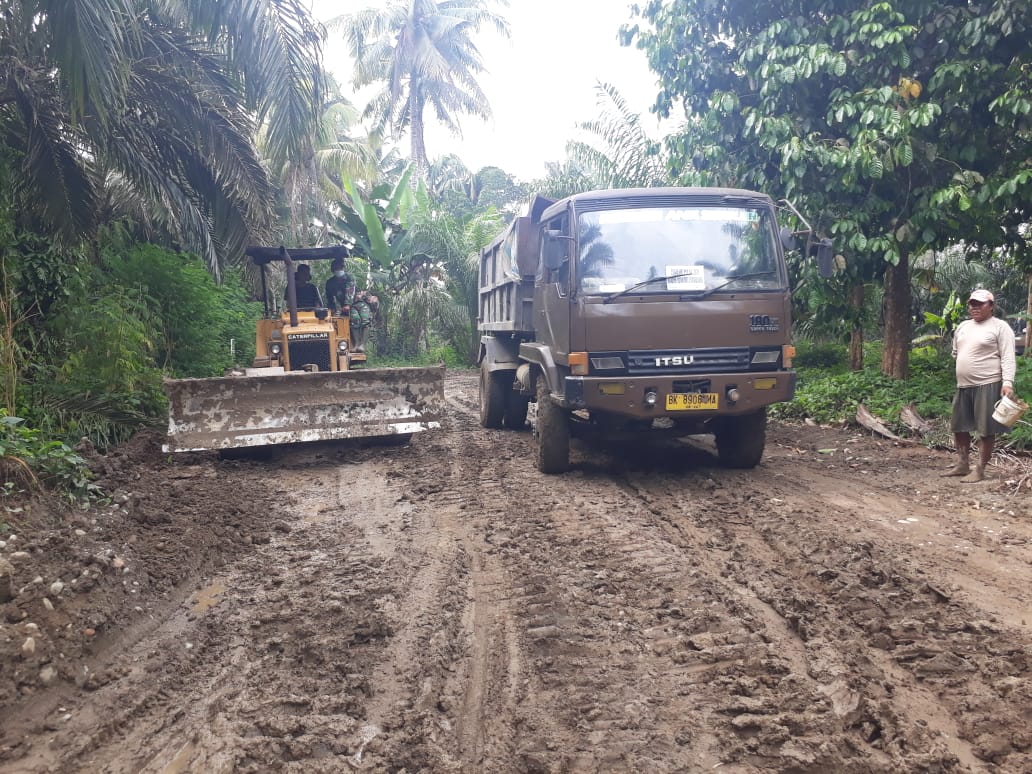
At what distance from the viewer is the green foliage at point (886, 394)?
9.55 meters

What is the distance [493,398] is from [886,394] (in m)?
5.03

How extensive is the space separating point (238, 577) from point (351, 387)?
3976 millimetres

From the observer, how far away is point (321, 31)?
966 cm

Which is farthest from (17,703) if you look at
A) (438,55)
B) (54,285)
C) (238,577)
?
(438,55)

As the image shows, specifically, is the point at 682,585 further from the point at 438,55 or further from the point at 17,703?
the point at 438,55

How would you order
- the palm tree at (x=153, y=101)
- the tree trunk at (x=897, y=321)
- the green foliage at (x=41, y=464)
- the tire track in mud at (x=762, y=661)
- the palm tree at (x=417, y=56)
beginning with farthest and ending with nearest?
A: the palm tree at (x=417, y=56) < the tree trunk at (x=897, y=321) < the palm tree at (x=153, y=101) < the green foliage at (x=41, y=464) < the tire track in mud at (x=762, y=661)

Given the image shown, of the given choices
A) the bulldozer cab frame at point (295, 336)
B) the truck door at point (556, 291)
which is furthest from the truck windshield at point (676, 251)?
the bulldozer cab frame at point (295, 336)

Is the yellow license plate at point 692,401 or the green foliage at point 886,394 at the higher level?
the yellow license plate at point 692,401

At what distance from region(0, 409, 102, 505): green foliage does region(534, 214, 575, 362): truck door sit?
3.87 meters

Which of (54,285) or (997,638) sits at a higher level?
(54,285)

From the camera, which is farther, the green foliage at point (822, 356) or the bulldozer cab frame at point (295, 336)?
the green foliage at point (822, 356)

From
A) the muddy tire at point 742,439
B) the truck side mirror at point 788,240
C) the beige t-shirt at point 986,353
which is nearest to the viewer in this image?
the beige t-shirt at point 986,353

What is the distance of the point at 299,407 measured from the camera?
8.56 m

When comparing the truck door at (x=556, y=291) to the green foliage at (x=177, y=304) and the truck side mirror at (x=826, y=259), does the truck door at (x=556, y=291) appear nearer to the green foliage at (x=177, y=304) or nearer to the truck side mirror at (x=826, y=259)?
the truck side mirror at (x=826, y=259)
